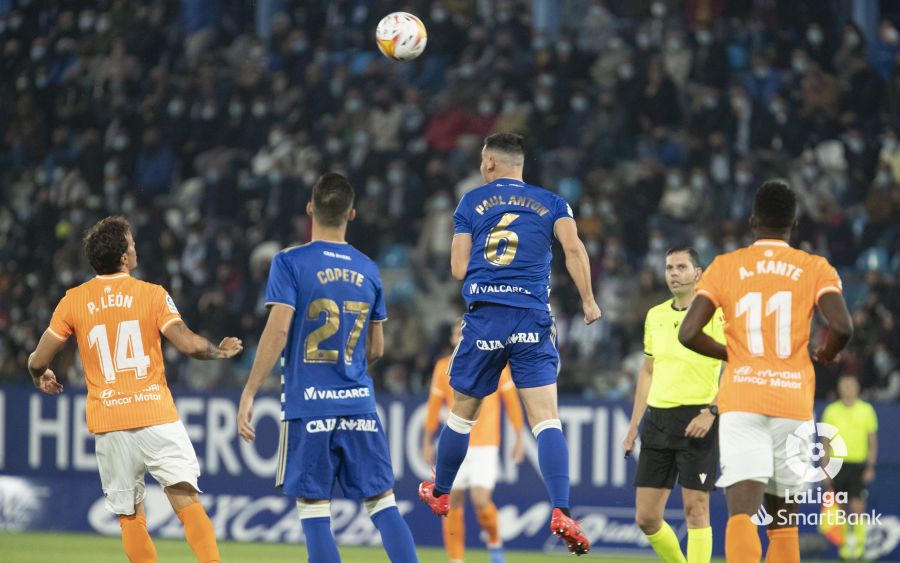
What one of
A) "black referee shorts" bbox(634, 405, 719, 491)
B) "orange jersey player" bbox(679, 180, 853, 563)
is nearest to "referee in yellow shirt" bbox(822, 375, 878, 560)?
"black referee shorts" bbox(634, 405, 719, 491)

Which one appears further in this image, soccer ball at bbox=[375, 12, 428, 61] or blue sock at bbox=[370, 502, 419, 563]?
soccer ball at bbox=[375, 12, 428, 61]

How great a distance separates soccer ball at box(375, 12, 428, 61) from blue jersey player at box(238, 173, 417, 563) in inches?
138

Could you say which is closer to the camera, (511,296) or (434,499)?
(511,296)

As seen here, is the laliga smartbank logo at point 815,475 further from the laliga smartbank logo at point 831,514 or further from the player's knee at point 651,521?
the player's knee at point 651,521

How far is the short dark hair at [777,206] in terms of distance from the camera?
753 cm

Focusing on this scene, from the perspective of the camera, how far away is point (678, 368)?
32.5 feet

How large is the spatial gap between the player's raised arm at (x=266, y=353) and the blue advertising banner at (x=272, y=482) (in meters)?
7.98

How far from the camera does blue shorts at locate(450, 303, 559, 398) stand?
29.0 feet

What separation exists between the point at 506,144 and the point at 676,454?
2.62 m

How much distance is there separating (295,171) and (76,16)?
6.83m

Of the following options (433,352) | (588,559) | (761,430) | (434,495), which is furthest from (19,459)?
(761,430)

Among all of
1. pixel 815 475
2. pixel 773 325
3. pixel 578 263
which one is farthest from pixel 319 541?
pixel 815 475

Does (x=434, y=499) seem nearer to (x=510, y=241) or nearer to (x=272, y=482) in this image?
(x=510, y=241)

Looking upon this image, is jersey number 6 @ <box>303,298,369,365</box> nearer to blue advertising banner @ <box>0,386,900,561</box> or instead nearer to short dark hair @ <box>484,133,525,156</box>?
short dark hair @ <box>484,133,525,156</box>
